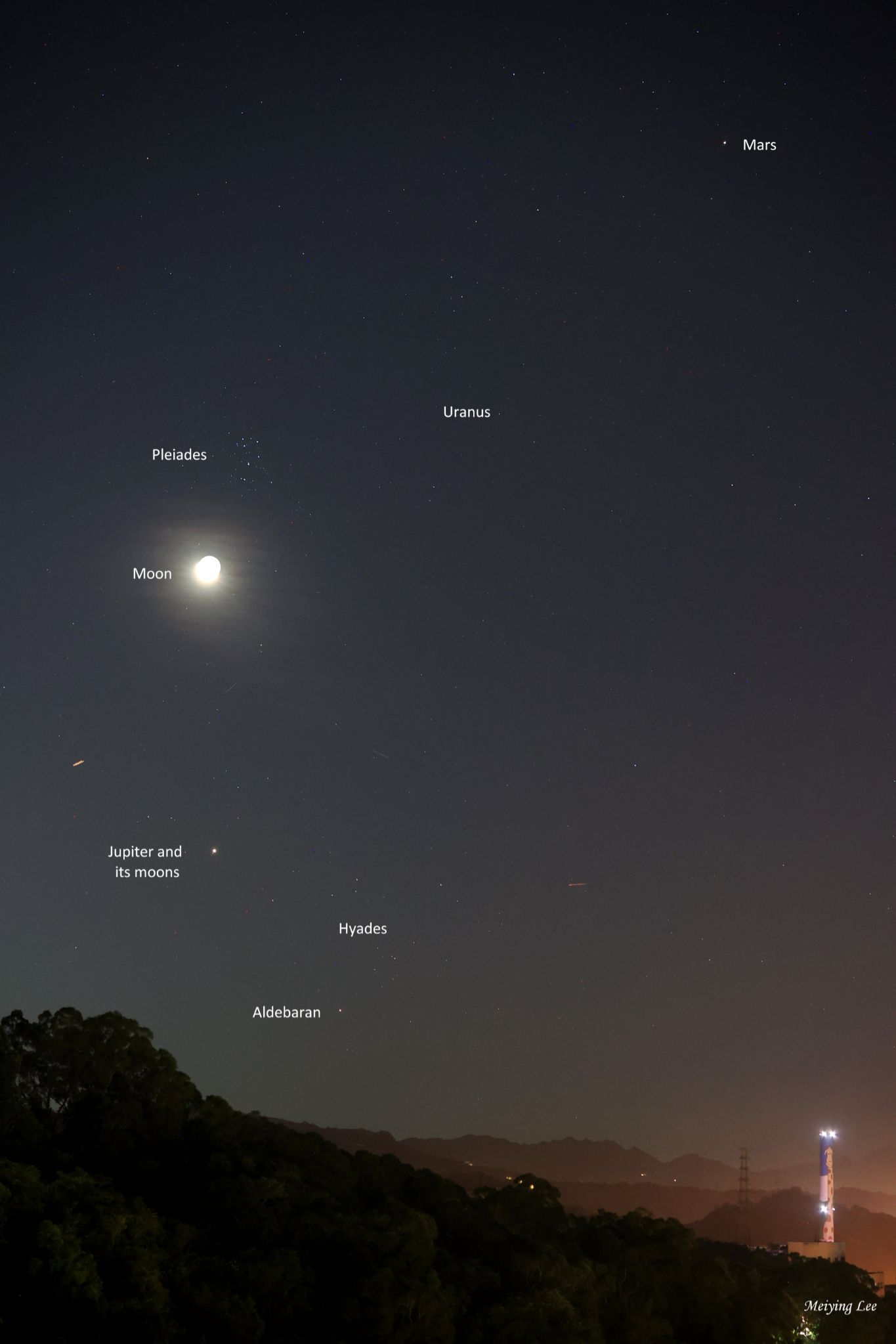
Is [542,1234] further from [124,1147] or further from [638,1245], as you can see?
[124,1147]

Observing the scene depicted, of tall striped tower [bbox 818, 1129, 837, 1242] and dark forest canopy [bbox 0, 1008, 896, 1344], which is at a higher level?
dark forest canopy [bbox 0, 1008, 896, 1344]

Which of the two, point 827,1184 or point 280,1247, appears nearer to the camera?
point 280,1247

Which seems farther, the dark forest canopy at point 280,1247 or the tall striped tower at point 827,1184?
A: the tall striped tower at point 827,1184

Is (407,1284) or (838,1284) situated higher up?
(407,1284)

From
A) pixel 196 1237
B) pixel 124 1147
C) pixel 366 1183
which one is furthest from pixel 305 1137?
pixel 196 1237

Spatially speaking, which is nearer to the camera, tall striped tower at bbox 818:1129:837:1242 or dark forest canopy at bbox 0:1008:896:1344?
dark forest canopy at bbox 0:1008:896:1344

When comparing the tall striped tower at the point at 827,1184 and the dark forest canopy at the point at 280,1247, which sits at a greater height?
the dark forest canopy at the point at 280,1247

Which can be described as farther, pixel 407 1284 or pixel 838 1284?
pixel 838 1284

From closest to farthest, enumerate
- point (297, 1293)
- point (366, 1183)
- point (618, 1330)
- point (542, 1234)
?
point (297, 1293) < point (618, 1330) < point (366, 1183) < point (542, 1234)
